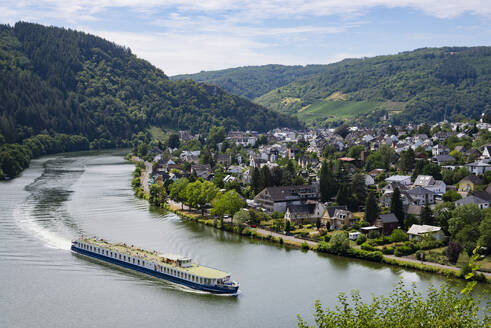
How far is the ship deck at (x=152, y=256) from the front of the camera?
29702 mm

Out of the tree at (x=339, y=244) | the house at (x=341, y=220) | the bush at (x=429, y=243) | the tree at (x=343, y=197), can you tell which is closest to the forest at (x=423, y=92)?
the tree at (x=343, y=197)

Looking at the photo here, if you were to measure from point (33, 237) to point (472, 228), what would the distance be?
2867 cm

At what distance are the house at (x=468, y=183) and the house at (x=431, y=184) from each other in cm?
142

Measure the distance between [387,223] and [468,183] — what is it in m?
13.4

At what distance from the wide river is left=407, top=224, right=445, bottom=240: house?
540 cm

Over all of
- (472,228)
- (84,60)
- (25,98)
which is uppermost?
(84,60)

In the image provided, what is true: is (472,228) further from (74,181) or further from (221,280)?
(74,181)

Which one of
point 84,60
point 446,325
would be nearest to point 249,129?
point 84,60

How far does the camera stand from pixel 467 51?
200m

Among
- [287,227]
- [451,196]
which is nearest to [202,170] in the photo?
[287,227]

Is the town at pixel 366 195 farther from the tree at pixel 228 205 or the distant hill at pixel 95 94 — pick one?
the distant hill at pixel 95 94

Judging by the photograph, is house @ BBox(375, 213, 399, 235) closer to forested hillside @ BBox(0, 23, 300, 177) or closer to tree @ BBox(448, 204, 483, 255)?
tree @ BBox(448, 204, 483, 255)

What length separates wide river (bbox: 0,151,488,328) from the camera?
25406mm

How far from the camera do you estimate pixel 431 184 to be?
49.8 m
